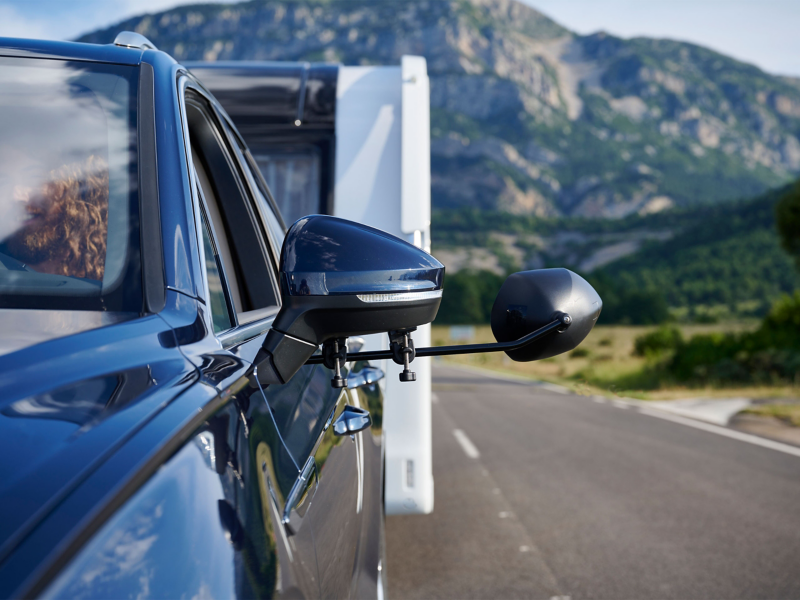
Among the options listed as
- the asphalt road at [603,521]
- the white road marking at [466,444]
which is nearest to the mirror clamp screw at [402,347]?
the asphalt road at [603,521]

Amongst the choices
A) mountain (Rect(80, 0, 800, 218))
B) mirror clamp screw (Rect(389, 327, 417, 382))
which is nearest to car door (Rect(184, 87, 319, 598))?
mirror clamp screw (Rect(389, 327, 417, 382))

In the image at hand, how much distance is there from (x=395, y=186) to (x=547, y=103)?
6764 inches

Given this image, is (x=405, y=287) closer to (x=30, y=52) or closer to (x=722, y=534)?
(x=30, y=52)

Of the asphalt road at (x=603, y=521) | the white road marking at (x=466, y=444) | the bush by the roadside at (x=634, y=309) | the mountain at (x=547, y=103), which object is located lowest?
the bush by the roadside at (x=634, y=309)

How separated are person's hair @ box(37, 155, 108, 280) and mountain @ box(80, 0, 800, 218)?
418ft

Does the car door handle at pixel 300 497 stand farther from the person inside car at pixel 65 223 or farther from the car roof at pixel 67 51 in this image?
the car roof at pixel 67 51

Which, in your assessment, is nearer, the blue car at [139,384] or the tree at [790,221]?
the blue car at [139,384]

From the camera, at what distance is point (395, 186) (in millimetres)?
3961

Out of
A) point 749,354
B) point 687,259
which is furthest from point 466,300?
point 687,259

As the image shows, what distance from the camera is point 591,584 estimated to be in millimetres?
3891

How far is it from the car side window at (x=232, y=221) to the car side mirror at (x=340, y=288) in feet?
2.58

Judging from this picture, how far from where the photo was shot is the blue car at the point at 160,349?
0.72 meters

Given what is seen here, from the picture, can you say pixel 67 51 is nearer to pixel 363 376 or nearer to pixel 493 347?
pixel 493 347

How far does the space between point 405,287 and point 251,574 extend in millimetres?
481
